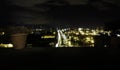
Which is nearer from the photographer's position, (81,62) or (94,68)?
(94,68)

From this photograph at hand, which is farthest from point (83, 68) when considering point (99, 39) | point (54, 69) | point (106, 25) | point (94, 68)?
point (106, 25)

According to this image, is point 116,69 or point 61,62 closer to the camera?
point 116,69

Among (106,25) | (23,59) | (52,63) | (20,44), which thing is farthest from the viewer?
(106,25)

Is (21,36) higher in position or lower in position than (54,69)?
higher

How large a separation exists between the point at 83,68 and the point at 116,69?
647 millimetres

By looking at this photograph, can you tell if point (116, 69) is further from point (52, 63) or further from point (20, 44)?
point (20, 44)

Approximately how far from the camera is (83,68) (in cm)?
438

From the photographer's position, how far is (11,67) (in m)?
4.49

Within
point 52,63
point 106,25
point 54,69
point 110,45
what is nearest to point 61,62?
point 52,63

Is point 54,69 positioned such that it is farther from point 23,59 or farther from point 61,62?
point 23,59

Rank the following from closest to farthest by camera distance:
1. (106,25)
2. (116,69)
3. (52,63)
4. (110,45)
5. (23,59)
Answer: (116,69) < (52,63) < (23,59) < (110,45) < (106,25)

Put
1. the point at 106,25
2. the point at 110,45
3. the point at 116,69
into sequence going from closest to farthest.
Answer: the point at 116,69
the point at 110,45
the point at 106,25

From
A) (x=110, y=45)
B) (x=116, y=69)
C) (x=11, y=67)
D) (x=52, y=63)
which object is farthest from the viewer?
(x=110, y=45)

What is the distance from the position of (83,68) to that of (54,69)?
0.59 meters
